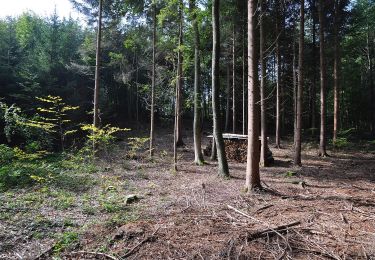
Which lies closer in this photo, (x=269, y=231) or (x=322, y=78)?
(x=269, y=231)

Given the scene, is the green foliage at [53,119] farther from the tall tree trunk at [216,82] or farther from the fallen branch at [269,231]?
the fallen branch at [269,231]

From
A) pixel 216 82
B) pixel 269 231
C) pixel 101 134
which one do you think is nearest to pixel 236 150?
pixel 216 82

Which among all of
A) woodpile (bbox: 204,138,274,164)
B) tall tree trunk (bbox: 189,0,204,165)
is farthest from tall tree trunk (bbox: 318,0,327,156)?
tall tree trunk (bbox: 189,0,204,165)

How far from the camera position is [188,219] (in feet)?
16.7

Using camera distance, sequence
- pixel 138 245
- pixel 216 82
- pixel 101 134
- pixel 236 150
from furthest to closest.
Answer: pixel 236 150, pixel 101 134, pixel 216 82, pixel 138 245

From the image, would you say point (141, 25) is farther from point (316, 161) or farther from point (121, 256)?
point (121, 256)

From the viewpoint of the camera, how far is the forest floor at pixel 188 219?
385 cm

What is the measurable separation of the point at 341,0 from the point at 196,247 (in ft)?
59.4

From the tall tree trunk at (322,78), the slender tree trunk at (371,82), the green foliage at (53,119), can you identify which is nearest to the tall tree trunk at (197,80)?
the green foliage at (53,119)

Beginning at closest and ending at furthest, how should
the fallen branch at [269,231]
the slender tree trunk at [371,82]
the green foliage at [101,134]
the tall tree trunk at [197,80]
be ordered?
the fallen branch at [269,231] < the green foliage at [101,134] < the tall tree trunk at [197,80] < the slender tree trunk at [371,82]

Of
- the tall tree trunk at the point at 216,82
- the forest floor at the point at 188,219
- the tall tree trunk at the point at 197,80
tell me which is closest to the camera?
the forest floor at the point at 188,219

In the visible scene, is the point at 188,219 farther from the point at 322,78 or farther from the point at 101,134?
the point at 322,78

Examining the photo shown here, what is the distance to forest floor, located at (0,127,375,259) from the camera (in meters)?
3.85

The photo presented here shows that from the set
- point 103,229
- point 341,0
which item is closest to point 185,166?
point 103,229
